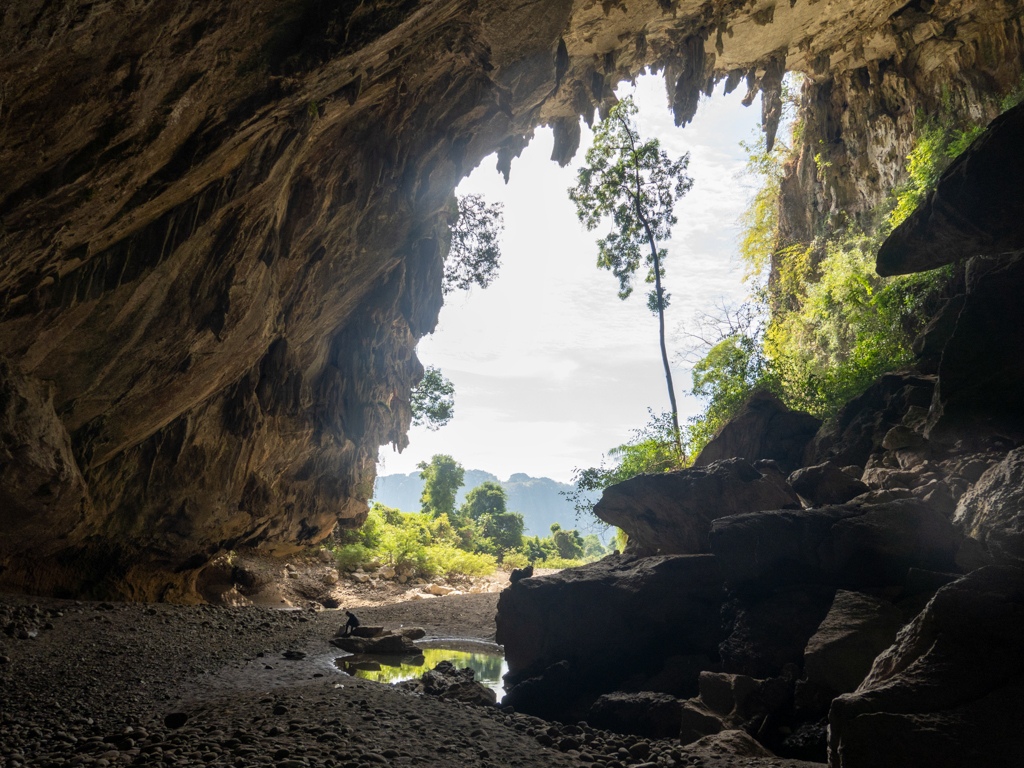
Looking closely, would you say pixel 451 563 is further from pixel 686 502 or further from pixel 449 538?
pixel 686 502

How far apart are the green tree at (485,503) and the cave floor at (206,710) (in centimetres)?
3540

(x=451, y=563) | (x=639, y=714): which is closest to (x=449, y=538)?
(x=451, y=563)

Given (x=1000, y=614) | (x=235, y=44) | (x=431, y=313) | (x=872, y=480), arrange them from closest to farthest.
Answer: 1. (x=1000, y=614)
2. (x=235, y=44)
3. (x=872, y=480)
4. (x=431, y=313)

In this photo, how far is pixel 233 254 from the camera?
353 inches

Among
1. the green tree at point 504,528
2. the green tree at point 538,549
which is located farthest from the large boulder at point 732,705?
the green tree at point 504,528

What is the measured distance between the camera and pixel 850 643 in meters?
5.66

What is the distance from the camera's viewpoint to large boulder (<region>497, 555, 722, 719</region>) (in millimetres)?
8094

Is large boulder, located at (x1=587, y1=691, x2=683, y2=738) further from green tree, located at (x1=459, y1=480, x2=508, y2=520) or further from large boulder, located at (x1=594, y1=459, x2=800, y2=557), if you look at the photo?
green tree, located at (x1=459, y1=480, x2=508, y2=520)

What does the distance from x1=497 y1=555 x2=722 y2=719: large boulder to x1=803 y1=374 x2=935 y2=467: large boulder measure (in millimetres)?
4702

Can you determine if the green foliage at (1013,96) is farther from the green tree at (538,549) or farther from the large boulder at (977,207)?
the green tree at (538,549)

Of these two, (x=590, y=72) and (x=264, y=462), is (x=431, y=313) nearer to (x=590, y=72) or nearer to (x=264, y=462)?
(x=264, y=462)

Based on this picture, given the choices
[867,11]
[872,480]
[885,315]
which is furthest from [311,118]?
[867,11]

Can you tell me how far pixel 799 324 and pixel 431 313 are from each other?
13.6 meters

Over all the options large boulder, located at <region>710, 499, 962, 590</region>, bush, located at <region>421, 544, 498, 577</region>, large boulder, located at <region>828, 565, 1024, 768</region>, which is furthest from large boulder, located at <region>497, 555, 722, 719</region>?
bush, located at <region>421, 544, 498, 577</region>
